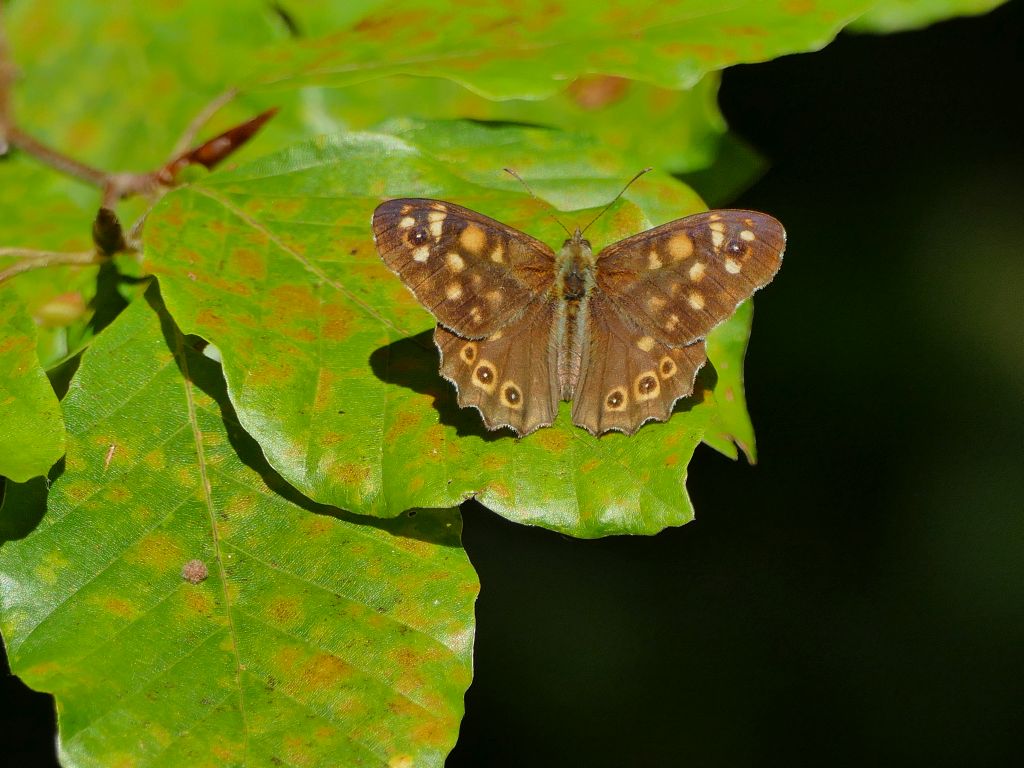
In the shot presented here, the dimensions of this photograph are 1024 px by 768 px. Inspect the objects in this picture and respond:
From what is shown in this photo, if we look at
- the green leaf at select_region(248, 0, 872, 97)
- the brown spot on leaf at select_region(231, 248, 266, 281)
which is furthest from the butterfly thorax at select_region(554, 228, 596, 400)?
the brown spot on leaf at select_region(231, 248, 266, 281)

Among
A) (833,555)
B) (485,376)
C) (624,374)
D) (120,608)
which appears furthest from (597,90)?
(833,555)

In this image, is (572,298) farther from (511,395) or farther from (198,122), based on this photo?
(198,122)

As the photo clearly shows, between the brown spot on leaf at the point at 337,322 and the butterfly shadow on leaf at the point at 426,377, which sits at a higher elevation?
the brown spot on leaf at the point at 337,322

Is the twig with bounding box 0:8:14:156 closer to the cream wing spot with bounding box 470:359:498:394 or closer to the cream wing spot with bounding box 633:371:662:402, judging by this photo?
the cream wing spot with bounding box 470:359:498:394

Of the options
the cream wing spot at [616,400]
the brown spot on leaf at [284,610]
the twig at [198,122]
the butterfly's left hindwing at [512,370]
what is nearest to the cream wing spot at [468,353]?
the butterfly's left hindwing at [512,370]

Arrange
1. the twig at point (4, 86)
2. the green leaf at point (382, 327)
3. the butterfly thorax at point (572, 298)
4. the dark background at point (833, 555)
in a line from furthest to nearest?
the dark background at point (833, 555)
the twig at point (4, 86)
the butterfly thorax at point (572, 298)
the green leaf at point (382, 327)

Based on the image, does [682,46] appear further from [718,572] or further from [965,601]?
[965,601]

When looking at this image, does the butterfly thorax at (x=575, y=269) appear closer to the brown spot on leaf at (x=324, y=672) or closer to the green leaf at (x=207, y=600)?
the green leaf at (x=207, y=600)
